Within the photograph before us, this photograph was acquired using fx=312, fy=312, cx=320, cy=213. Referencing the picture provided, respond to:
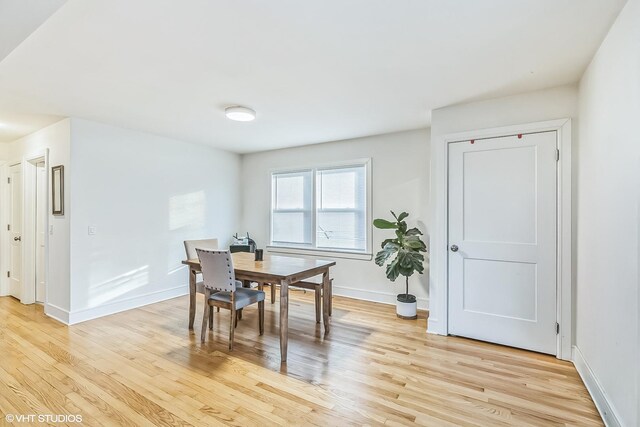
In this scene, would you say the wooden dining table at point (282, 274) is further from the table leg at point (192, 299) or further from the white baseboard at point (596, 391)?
the white baseboard at point (596, 391)

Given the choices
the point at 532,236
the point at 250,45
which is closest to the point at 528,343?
the point at 532,236

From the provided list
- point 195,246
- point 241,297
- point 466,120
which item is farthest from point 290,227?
point 466,120

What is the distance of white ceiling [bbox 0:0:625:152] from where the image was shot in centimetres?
170

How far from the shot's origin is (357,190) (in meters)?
4.61

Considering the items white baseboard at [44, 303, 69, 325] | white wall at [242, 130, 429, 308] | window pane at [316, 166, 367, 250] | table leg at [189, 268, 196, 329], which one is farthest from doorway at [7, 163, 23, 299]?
window pane at [316, 166, 367, 250]

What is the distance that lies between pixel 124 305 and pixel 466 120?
456 cm

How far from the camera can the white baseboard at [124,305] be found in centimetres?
354

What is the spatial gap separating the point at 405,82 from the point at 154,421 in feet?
9.83

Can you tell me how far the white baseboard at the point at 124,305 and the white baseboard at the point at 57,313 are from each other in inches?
2.6

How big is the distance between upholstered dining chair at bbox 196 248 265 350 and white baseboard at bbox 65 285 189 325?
1.63 meters

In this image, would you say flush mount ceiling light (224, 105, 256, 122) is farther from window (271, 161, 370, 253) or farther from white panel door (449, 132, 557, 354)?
white panel door (449, 132, 557, 354)

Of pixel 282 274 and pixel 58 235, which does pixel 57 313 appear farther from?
pixel 282 274

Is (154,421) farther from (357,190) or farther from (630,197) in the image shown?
(357,190)

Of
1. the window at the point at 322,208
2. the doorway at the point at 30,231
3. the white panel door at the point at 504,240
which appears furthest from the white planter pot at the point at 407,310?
the doorway at the point at 30,231
